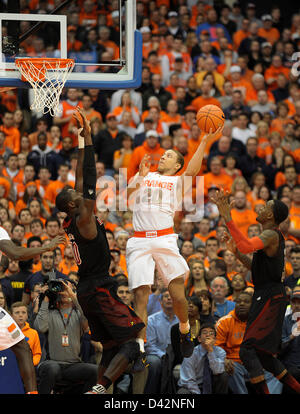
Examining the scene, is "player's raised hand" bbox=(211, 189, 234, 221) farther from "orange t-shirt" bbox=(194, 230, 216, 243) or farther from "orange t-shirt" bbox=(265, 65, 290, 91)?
"orange t-shirt" bbox=(265, 65, 290, 91)

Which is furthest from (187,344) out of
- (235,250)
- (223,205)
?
(223,205)

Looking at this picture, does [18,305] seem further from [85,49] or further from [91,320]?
[85,49]

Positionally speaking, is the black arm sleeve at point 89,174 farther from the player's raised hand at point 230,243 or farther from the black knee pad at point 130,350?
the player's raised hand at point 230,243

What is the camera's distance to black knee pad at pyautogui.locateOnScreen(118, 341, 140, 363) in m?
8.41

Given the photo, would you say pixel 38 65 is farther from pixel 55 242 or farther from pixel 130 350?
pixel 130 350

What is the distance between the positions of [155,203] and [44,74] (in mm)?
2056

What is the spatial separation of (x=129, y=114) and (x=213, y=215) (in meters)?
3.23

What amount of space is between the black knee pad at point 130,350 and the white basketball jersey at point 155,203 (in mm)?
1520

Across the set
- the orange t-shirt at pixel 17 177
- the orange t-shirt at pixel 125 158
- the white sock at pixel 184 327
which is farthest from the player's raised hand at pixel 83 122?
the orange t-shirt at pixel 125 158

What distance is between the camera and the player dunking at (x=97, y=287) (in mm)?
8352

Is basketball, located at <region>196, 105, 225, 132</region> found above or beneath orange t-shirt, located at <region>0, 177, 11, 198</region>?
above

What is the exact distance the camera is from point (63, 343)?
10.7m

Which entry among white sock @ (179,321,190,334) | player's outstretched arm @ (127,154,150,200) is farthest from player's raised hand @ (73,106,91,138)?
white sock @ (179,321,190,334)

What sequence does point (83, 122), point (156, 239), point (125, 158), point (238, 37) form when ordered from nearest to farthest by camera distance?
point (83, 122) < point (156, 239) < point (125, 158) < point (238, 37)
